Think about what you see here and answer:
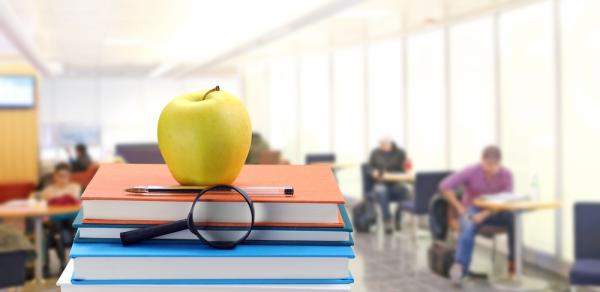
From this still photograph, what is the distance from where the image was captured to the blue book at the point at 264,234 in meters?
0.73

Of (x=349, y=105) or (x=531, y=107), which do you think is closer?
(x=531, y=107)

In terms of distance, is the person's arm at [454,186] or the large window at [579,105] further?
the person's arm at [454,186]

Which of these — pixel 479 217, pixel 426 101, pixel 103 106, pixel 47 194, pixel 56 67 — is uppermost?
pixel 56 67

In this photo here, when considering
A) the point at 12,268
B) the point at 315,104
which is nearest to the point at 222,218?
the point at 12,268

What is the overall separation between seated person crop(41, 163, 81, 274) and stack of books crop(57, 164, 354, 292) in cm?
583

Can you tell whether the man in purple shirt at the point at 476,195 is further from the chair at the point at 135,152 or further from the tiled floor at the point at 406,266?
the chair at the point at 135,152

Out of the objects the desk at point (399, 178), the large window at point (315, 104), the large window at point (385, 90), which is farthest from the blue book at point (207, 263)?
the large window at point (315, 104)

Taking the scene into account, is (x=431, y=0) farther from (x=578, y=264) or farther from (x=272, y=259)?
(x=272, y=259)

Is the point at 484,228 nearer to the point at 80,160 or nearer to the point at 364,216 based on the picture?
the point at 364,216

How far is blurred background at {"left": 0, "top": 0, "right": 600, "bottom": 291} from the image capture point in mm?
6688

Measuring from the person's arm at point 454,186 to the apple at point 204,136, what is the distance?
236 inches

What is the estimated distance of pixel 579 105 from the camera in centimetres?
652

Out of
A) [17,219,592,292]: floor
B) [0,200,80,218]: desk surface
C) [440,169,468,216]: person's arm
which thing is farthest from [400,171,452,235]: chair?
[0,200,80,218]: desk surface

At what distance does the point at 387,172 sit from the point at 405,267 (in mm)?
2612
